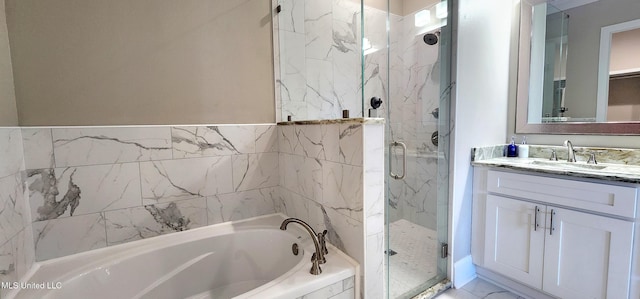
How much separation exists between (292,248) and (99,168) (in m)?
1.17

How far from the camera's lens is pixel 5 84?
1.20 m

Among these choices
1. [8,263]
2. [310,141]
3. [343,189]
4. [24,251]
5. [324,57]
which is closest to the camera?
[8,263]

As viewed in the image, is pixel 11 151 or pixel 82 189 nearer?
pixel 11 151

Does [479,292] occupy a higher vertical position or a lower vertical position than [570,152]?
lower

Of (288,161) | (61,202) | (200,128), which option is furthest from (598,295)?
(61,202)

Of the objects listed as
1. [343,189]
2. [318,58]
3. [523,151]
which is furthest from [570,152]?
[318,58]

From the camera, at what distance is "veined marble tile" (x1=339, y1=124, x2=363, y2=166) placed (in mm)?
1253

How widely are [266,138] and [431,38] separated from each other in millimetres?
1487

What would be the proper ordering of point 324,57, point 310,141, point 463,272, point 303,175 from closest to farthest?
point 310,141 → point 303,175 → point 463,272 → point 324,57

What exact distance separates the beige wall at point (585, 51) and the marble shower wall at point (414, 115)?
3.33ft

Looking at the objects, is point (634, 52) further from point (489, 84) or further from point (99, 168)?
point (99, 168)

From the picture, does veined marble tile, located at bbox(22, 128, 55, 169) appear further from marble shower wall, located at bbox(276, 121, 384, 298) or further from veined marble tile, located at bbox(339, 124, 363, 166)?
veined marble tile, located at bbox(339, 124, 363, 166)

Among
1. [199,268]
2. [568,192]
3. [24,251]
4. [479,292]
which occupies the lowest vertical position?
[479,292]

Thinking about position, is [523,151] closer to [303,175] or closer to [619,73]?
[619,73]
